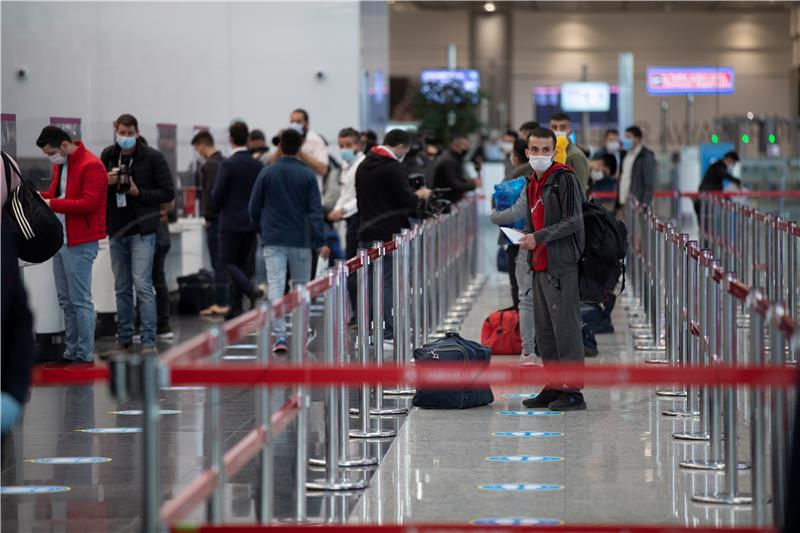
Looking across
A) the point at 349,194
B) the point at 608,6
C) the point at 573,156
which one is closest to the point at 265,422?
the point at 573,156

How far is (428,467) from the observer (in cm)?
654

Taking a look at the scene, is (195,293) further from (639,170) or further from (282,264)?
(639,170)

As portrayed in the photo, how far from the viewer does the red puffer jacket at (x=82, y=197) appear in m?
9.57

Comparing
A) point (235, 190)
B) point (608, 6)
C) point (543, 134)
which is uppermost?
point (608, 6)

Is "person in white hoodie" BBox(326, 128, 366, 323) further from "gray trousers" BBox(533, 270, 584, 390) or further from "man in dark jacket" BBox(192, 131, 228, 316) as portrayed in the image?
"gray trousers" BBox(533, 270, 584, 390)

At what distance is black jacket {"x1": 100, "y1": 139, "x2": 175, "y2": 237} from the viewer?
1059cm

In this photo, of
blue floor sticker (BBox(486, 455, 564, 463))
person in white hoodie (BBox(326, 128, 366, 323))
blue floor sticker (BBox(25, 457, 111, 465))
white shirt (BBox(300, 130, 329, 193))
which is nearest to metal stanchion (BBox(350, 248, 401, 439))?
blue floor sticker (BBox(486, 455, 564, 463))

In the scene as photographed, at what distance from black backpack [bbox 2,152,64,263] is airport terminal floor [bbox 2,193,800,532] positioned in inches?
38.0

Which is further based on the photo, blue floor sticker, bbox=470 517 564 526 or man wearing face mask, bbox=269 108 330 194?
man wearing face mask, bbox=269 108 330 194

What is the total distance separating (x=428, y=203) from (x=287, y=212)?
97.2 inches

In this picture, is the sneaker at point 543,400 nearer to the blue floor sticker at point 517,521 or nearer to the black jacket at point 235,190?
the blue floor sticker at point 517,521

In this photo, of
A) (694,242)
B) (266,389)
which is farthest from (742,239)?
(266,389)

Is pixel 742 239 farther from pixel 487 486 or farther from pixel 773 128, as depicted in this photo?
pixel 773 128

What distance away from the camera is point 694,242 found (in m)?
7.72
